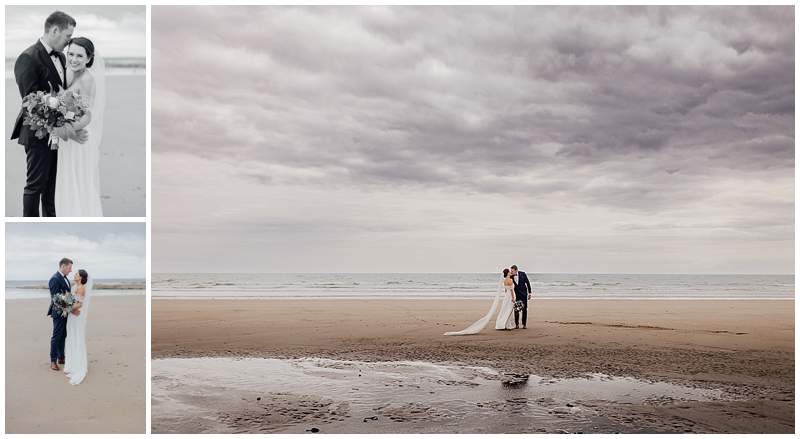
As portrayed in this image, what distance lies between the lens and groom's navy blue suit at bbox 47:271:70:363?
11.7ft

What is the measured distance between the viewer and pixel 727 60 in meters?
5.30

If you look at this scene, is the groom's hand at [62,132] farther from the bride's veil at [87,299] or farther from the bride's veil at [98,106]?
the bride's veil at [87,299]

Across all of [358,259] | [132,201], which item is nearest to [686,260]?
[358,259]

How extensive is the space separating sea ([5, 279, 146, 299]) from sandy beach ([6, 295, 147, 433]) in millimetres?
32

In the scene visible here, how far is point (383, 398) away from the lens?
406 cm

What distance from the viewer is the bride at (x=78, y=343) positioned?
359 centimetres

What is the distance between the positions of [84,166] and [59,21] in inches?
29.3

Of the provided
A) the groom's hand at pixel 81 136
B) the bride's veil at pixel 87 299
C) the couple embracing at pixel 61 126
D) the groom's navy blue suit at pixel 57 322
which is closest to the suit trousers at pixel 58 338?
the groom's navy blue suit at pixel 57 322

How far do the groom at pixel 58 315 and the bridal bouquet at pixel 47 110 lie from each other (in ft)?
2.25

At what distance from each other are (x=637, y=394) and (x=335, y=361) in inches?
84.6

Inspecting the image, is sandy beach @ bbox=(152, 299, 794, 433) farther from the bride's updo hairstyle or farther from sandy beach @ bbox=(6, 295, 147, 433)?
the bride's updo hairstyle

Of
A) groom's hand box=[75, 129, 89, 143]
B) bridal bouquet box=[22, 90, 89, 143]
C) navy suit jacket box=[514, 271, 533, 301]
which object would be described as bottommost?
navy suit jacket box=[514, 271, 533, 301]

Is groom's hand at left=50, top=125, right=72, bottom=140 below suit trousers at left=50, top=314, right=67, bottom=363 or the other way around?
the other way around

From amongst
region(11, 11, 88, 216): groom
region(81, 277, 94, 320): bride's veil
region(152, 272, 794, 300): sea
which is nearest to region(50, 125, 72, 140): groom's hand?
region(11, 11, 88, 216): groom
